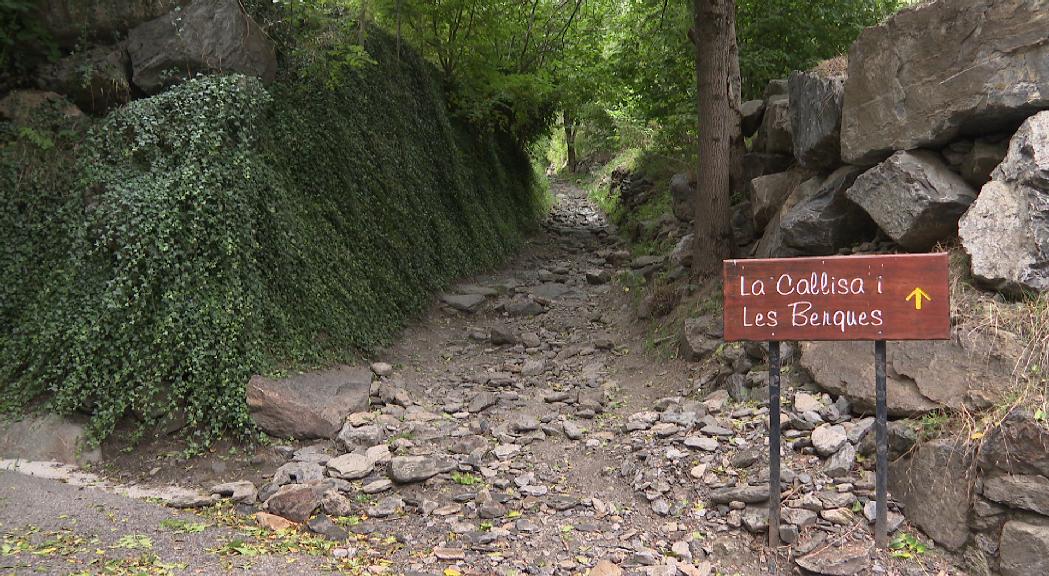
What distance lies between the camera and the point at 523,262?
1300cm

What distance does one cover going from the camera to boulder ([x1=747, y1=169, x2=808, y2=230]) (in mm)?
7492

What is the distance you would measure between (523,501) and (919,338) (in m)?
2.82

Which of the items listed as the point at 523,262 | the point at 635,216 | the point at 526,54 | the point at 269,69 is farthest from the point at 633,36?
the point at 269,69

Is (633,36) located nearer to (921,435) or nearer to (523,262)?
(523,262)

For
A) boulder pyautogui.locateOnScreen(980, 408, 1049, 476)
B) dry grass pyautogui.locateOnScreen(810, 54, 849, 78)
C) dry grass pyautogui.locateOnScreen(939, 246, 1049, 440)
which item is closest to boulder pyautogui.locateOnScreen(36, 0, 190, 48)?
dry grass pyautogui.locateOnScreen(810, 54, 849, 78)

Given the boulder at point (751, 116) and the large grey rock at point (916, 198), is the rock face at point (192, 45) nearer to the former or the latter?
the boulder at point (751, 116)

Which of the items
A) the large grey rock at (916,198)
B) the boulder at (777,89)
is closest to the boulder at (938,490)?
the large grey rock at (916,198)

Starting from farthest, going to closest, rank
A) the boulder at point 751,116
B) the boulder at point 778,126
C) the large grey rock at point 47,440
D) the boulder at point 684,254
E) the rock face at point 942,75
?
the boulder at point 684,254, the boulder at point 751,116, the boulder at point 778,126, the large grey rock at point 47,440, the rock face at point 942,75

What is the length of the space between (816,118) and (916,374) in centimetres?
293

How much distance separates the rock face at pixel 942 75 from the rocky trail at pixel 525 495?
2299 millimetres

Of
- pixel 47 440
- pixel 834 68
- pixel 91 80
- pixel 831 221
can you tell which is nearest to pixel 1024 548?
pixel 831 221

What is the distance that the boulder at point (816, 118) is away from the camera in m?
6.50

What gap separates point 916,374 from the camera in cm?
480

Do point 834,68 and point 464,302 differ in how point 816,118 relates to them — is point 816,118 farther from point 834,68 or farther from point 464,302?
point 464,302
